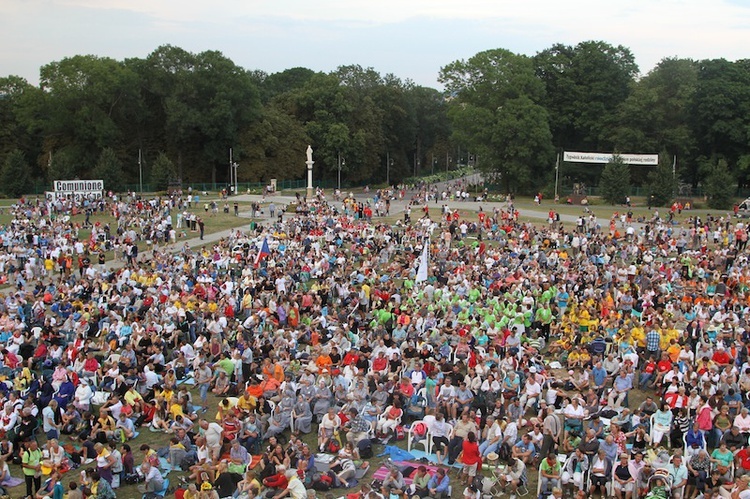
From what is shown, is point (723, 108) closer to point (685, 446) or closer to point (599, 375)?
point (599, 375)

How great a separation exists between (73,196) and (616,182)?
36458 mm

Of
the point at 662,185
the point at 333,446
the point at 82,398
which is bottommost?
the point at 333,446

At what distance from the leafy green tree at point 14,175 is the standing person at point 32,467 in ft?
164

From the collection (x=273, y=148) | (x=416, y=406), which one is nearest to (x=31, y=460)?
(x=416, y=406)

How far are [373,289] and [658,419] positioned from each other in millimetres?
9800

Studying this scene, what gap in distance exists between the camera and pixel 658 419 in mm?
10516

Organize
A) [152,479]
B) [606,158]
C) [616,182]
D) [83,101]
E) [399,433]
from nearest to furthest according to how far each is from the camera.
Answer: [152,479] < [399,433] < [616,182] < [606,158] < [83,101]

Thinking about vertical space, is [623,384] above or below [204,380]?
above

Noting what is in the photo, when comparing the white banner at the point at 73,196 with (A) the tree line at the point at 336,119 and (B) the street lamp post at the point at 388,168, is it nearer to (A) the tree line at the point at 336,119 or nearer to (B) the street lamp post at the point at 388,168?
(A) the tree line at the point at 336,119

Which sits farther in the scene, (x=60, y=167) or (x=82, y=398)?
(x=60, y=167)

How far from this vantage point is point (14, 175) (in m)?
53.6

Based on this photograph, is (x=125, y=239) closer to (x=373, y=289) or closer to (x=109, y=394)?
(x=373, y=289)

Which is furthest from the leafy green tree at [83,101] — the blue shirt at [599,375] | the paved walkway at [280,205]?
the blue shirt at [599,375]

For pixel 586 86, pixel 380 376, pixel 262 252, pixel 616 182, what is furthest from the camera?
pixel 586 86
